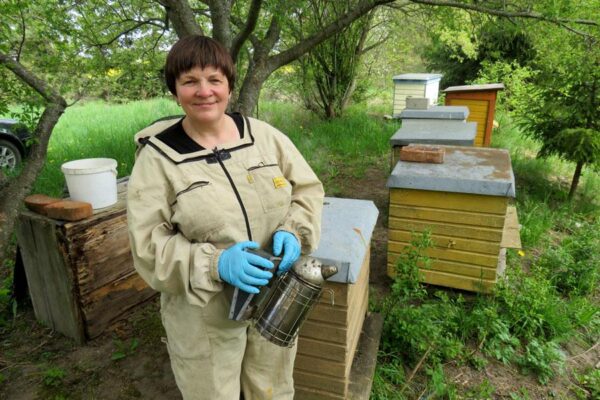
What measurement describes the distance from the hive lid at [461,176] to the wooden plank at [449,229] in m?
0.32

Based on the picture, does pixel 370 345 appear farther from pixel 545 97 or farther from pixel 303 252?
pixel 545 97

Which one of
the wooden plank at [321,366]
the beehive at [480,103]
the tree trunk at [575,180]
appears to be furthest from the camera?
the beehive at [480,103]

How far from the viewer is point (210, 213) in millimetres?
1524

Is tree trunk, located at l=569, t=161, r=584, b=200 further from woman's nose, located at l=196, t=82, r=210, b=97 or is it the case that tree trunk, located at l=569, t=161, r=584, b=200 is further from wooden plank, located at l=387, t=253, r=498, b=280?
woman's nose, located at l=196, t=82, r=210, b=97

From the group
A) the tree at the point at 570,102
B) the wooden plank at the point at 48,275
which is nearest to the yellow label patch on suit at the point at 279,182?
the wooden plank at the point at 48,275

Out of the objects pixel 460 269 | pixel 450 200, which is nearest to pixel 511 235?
pixel 460 269

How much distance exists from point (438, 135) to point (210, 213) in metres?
3.49

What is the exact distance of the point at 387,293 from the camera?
12.1 ft

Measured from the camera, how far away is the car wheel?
6.67 meters

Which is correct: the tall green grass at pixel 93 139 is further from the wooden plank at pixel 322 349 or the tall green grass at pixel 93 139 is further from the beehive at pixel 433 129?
the wooden plank at pixel 322 349

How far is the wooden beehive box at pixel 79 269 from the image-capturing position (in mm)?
2762

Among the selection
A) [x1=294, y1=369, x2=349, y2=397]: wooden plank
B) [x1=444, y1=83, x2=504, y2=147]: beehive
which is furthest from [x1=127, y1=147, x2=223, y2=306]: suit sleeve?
[x1=444, y1=83, x2=504, y2=147]: beehive

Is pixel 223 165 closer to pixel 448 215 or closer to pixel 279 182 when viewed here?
pixel 279 182

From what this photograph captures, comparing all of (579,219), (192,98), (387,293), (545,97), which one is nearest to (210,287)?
(192,98)
